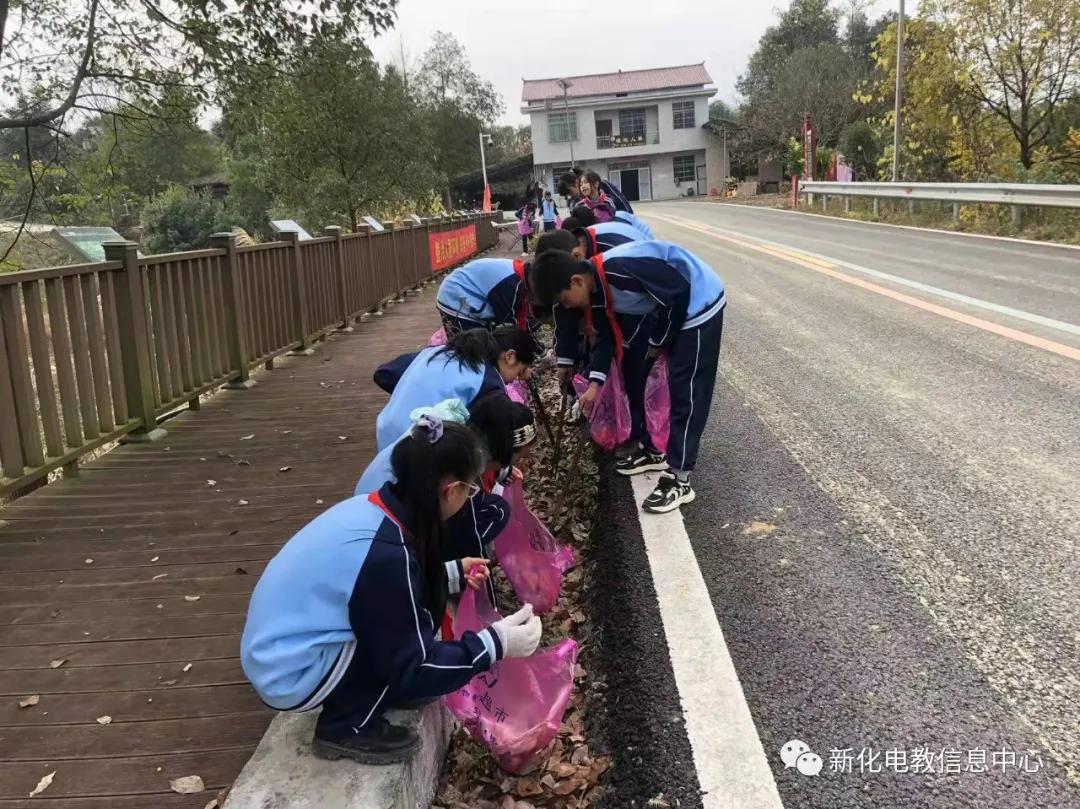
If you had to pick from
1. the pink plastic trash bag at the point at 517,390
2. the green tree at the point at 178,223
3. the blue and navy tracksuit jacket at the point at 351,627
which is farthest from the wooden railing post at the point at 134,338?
the green tree at the point at 178,223

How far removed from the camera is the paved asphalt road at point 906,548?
2.30 metres

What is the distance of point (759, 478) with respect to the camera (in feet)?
14.2

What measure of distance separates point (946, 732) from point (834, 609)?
70 cm

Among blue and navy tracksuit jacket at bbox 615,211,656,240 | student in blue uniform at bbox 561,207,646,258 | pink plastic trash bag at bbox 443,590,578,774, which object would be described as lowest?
pink plastic trash bag at bbox 443,590,578,774

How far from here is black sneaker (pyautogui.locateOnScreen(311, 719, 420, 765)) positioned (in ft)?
6.98

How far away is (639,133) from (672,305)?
176 feet

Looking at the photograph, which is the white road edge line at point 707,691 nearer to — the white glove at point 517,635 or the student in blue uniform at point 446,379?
the white glove at point 517,635

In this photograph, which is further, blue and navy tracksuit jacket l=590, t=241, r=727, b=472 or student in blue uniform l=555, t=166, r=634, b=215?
student in blue uniform l=555, t=166, r=634, b=215

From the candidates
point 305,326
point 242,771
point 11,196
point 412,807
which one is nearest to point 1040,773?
point 412,807

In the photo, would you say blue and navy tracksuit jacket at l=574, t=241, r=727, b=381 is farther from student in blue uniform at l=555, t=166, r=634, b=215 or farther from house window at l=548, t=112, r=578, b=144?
house window at l=548, t=112, r=578, b=144

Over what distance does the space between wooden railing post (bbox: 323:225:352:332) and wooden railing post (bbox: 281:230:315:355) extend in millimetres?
1282

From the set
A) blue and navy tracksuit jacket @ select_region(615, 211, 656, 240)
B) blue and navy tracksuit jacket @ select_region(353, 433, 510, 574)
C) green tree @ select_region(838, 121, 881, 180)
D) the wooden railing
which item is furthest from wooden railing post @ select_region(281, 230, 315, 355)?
green tree @ select_region(838, 121, 881, 180)

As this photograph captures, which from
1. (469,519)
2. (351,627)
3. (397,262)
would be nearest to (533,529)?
(469,519)

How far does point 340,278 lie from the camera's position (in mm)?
10531
